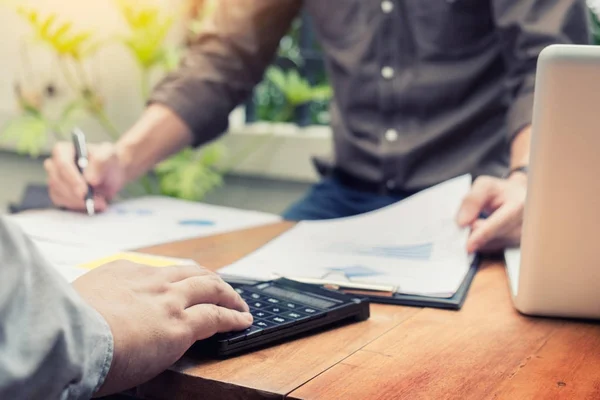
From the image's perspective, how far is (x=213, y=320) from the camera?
57cm

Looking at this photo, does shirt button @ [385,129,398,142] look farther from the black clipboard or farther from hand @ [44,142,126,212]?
the black clipboard

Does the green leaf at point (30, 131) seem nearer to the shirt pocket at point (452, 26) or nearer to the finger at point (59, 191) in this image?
the finger at point (59, 191)

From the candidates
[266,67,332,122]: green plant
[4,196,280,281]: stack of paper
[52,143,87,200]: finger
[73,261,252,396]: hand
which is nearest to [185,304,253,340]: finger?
[73,261,252,396]: hand

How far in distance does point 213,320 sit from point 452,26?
0.94 metres

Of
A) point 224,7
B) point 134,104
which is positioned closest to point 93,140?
point 134,104

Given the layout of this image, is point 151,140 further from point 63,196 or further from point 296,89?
point 296,89

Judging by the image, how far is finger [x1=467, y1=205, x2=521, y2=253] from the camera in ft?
2.82

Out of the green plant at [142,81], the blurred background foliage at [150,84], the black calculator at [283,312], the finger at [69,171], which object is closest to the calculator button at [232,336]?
the black calculator at [283,312]

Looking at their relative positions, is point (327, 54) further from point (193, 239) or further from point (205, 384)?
point (205, 384)

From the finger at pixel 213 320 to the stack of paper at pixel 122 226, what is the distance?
0.82 ft

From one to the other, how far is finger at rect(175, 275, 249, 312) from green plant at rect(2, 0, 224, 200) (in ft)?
4.39

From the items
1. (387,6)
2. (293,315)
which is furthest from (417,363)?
(387,6)

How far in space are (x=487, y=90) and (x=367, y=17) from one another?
0.27 meters

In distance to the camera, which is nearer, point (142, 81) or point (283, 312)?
point (283, 312)
